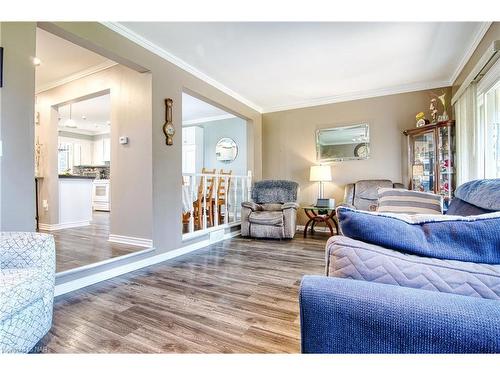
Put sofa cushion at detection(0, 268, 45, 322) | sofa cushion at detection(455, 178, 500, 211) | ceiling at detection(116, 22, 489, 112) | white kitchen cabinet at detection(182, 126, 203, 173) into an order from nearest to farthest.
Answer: sofa cushion at detection(455, 178, 500, 211) < sofa cushion at detection(0, 268, 45, 322) < ceiling at detection(116, 22, 489, 112) < white kitchen cabinet at detection(182, 126, 203, 173)

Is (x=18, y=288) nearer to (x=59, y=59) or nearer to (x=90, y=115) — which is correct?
(x=59, y=59)

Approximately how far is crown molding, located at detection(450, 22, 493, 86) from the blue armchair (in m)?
4.00

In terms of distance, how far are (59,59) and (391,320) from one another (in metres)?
4.22

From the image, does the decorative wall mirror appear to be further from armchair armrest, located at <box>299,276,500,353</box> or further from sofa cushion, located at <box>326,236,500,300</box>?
armchair armrest, located at <box>299,276,500,353</box>

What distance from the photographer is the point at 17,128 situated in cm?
179

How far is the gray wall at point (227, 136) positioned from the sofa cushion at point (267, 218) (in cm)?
183

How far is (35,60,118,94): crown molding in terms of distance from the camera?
10.6 ft

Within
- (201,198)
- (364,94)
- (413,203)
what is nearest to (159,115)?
(201,198)

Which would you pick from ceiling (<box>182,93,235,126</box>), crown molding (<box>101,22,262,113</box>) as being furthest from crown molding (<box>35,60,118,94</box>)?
ceiling (<box>182,93,235,126</box>)

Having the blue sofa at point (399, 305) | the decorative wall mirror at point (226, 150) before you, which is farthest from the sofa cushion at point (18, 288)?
the decorative wall mirror at point (226, 150)
